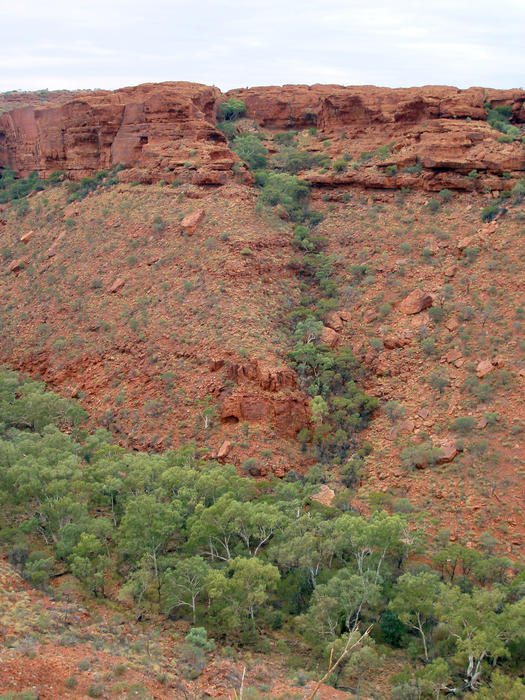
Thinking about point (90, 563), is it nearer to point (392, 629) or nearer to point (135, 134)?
point (392, 629)

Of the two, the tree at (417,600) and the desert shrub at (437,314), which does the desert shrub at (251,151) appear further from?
the tree at (417,600)

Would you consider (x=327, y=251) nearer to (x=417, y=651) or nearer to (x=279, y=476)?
(x=279, y=476)

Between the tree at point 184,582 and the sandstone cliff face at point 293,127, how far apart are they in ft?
80.2

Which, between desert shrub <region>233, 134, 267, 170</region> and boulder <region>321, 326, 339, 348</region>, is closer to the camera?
boulder <region>321, 326, 339, 348</region>

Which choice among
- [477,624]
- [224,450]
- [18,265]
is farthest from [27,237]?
[477,624]

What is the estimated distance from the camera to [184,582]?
18.3 meters

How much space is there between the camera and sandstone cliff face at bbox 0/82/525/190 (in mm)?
34719

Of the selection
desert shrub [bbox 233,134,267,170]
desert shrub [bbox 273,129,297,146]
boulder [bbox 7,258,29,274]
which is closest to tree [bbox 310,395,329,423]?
desert shrub [bbox 233,134,267,170]

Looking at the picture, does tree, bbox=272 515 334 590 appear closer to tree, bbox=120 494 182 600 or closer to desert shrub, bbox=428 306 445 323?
tree, bbox=120 494 182 600

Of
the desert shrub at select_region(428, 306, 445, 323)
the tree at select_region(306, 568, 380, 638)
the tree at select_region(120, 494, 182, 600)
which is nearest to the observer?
the tree at select_region(306, 568, 380, 638)

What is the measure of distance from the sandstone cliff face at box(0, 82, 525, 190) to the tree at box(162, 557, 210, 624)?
24.5m

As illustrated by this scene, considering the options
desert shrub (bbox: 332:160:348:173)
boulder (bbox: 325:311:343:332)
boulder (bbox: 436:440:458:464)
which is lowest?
boulder (bbox: 436:440:458:464)

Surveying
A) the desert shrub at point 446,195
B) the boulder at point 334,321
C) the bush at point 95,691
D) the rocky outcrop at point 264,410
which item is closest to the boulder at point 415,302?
the boulder at point 334,321

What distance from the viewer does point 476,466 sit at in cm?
2216
